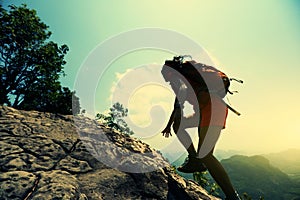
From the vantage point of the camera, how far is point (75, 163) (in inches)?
149

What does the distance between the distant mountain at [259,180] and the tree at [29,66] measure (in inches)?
5018

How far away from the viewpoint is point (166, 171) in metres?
4.64

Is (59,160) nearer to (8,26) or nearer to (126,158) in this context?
(126,158)

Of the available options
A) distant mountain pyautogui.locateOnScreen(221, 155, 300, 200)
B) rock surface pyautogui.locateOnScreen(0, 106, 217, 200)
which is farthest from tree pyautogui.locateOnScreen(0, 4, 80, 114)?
distant mountain pyautogui.locateOnScreen(221, 155, 300, 200)

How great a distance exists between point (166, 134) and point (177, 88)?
857 mm

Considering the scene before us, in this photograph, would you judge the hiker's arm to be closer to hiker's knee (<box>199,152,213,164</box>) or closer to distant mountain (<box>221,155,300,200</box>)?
hiker's knee (<box>199,152,213,164</box>)

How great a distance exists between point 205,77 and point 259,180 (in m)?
167

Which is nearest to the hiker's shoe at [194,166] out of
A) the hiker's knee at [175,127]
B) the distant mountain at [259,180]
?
the hiker's knee at [175,127]

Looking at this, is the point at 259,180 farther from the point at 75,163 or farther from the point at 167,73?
the point at 75,163

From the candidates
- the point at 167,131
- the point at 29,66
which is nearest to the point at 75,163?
the point at 167,131

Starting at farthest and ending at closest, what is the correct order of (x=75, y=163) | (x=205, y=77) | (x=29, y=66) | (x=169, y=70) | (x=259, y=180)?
(x=259, y=180), (x=29, y=66), (x=169, y=70), (x=75, y=163), (x=205, y=77)

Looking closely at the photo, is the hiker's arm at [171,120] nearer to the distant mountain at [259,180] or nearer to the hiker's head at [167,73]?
the hiker's head at [167,73]

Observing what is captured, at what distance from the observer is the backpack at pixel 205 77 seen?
362 cm

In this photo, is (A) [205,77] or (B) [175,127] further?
(B) [175,127]
